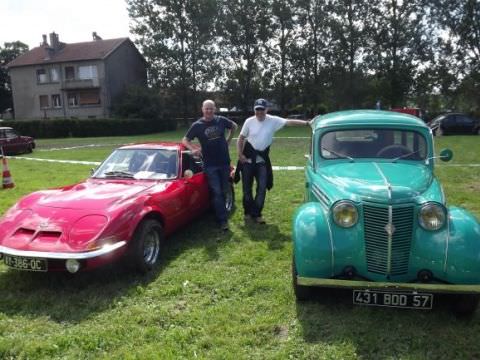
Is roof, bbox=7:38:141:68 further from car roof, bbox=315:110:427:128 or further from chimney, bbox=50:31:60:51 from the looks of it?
car roof, bbox=315:110:427:128

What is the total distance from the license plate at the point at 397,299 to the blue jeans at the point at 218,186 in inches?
136

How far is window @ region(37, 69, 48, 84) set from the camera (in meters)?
51.0

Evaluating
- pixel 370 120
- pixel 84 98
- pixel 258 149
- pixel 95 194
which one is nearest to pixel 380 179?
pixel 370 120

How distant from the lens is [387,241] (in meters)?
3.97

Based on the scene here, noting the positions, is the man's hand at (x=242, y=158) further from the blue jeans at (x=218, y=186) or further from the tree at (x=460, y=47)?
the tree at (x=460, y=47)

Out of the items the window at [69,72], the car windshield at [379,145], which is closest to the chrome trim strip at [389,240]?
the car windshield at [379,145]

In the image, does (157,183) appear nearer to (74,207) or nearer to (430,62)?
(74,207)

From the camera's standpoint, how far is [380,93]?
4581 centimetres

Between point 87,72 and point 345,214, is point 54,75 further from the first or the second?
point 345,214

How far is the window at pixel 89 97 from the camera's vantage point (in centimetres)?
5003

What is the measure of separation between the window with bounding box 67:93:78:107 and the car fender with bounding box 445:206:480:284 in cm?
5246

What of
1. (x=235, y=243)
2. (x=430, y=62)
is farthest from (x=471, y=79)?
(x=235, y=243)

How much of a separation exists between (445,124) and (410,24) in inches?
792

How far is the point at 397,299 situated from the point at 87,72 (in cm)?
5103
